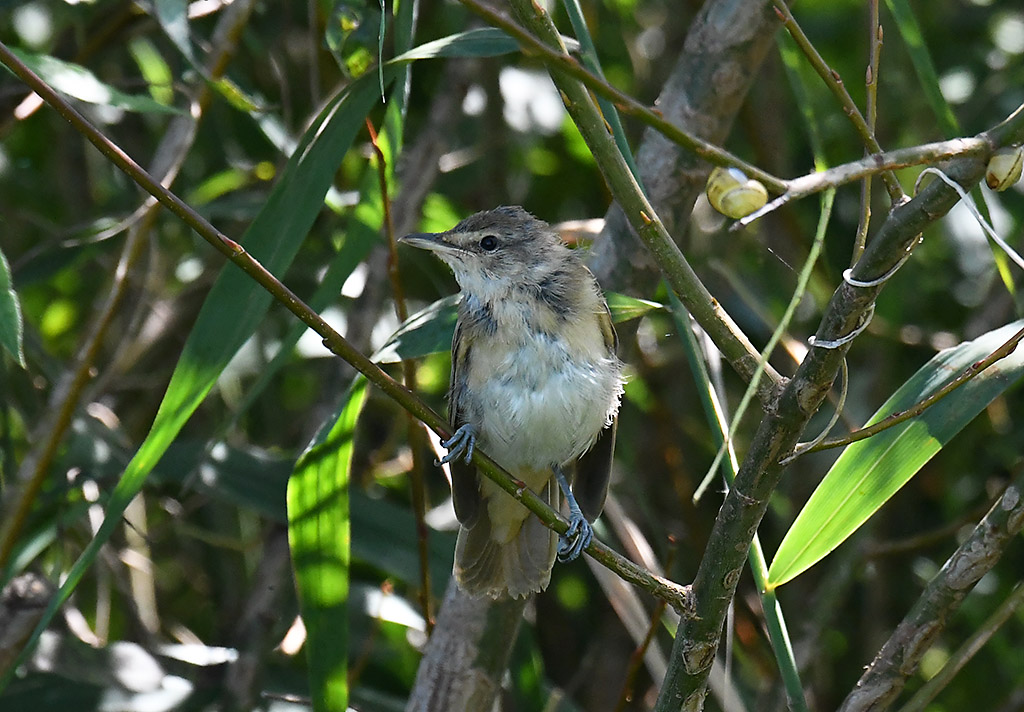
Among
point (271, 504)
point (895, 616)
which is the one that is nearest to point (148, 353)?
point (271, 504)

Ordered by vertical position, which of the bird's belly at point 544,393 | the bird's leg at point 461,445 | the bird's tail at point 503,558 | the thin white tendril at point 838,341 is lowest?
the thin white tendril at point 838,341

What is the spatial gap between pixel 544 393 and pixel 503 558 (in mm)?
440

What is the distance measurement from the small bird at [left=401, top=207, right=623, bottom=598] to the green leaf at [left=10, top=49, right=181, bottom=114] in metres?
0.73

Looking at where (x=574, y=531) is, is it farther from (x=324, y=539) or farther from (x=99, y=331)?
(x=99, y=331)

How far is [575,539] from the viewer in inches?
104

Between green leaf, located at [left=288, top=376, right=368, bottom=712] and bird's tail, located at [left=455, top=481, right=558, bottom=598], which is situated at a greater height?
bird's tail, located at [left=455, top=481, right=558, bottom=598]

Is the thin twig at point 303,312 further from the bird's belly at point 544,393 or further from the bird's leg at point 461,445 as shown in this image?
the bird's belly at point 544,393

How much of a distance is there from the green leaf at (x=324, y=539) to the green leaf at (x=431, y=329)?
12cm

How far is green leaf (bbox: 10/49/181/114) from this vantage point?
8.60 ft

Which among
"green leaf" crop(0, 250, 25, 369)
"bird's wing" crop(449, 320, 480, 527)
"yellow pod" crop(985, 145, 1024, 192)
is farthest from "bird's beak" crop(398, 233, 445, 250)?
Result: "yellow pod" crop(985, 145, 1024, 192)

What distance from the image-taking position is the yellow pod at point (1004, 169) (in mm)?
1229

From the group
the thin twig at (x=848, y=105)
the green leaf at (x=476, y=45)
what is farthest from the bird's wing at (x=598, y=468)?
the thin twig at (x=848, y=105)

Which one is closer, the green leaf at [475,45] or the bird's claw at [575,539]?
the green leaf at [475,45]

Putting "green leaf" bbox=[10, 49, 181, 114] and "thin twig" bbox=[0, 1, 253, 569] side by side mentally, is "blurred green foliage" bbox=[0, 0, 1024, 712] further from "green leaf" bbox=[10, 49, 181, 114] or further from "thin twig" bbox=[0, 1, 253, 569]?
"green leaf" bbox=[10, 49, 181, 114]
